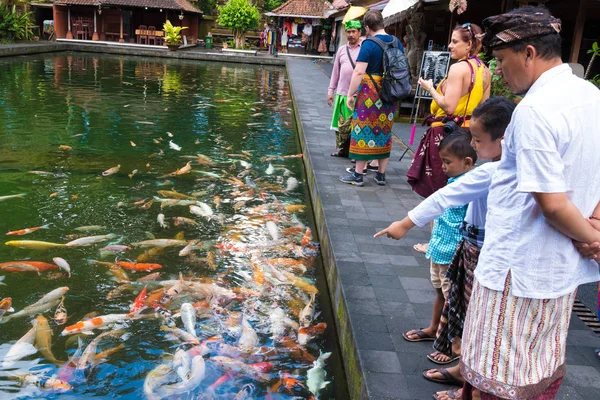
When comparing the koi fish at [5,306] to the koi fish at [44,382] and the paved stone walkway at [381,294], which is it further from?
the paved stone walkway at [381,294]

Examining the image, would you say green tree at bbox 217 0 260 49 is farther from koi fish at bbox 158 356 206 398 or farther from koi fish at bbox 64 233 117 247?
koi fish at bbox 158 356 206 398

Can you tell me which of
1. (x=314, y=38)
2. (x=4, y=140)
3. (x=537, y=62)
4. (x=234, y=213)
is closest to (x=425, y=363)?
(x=537, y=62)

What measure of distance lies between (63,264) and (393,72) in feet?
13.2

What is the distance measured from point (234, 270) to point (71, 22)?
120 ft

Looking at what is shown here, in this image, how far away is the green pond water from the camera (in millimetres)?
3783

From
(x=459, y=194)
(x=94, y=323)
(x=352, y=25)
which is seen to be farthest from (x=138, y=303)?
(x=352, y=25)

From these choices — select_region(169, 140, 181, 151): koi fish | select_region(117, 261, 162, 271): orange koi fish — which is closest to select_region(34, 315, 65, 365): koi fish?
select_region(117, 261, 162, 271): orange koi fish

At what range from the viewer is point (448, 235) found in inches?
127

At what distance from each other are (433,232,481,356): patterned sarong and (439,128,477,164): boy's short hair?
633 millimetres

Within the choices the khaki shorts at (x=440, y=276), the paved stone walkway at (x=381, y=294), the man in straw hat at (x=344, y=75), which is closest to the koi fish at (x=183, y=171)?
the paved stone walkway at (x=381, y=294)

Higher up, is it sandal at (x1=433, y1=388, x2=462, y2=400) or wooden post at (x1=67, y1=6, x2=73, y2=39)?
wooden post at (x1=67, y1=6, x2=73, y2=39)

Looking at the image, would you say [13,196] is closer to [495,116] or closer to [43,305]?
[43,305]

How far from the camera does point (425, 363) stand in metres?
3.26

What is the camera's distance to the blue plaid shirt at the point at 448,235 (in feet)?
10.5
